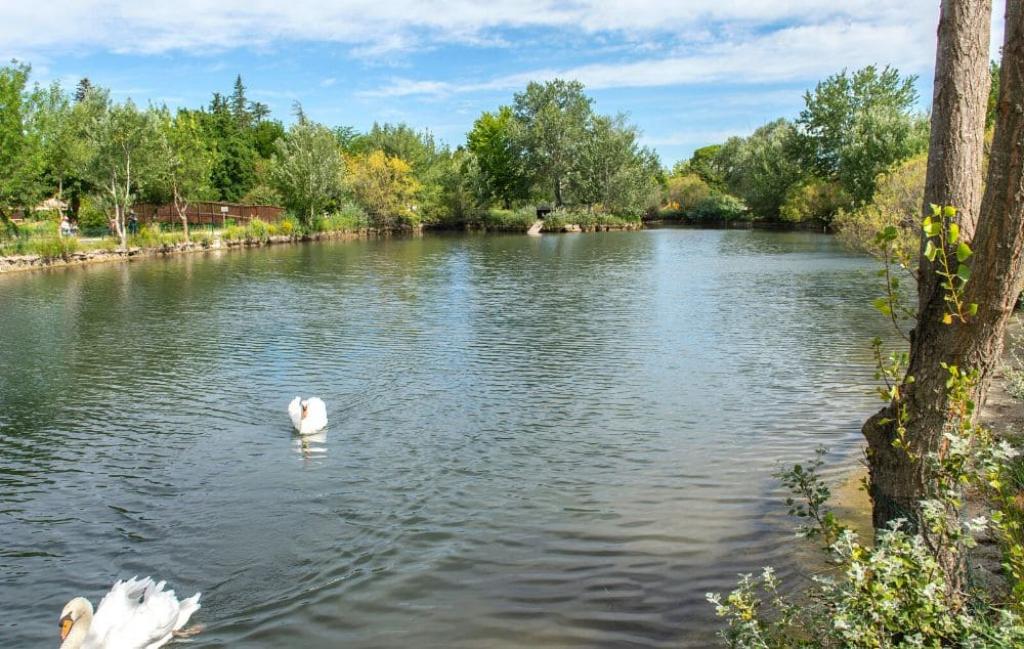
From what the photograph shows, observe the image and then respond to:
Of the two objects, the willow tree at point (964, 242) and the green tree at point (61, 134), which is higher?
the green tree at point (61, 134)

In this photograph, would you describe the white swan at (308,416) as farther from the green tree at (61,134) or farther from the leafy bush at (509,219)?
the leafy bush at (509,219)

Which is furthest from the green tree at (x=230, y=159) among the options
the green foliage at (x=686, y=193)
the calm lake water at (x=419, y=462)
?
the calm lake water at (x=419, y=462)

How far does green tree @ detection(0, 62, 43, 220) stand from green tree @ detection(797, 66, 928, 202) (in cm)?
5341

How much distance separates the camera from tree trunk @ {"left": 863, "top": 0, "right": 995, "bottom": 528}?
3.97 meters

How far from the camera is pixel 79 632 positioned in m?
5.23

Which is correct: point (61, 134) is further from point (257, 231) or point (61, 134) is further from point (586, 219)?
point (586, 219)

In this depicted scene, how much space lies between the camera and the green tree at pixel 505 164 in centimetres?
8038

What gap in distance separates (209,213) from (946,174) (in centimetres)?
6092

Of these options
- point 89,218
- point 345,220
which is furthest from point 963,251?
point 345,220

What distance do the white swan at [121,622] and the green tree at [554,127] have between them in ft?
248

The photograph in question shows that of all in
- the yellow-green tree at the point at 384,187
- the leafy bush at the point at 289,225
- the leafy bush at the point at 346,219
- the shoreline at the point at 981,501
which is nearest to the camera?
the shoreline at the point at 981,501

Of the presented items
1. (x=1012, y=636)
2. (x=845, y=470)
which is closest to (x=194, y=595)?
(x=1012, y=636)

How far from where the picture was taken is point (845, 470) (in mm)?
8336

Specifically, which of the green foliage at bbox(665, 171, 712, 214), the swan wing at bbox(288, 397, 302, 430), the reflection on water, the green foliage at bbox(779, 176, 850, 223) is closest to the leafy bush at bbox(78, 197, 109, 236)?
the swan wing at bbox(288, 397, 302, 430)
